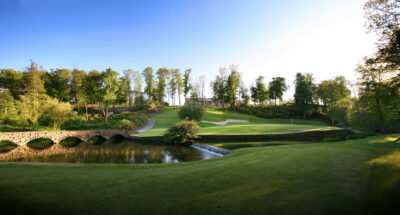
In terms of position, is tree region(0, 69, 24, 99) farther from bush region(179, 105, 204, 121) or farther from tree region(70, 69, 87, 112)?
bush region(179, 105, 204, 121)

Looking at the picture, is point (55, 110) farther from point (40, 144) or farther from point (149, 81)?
point (149, 81)

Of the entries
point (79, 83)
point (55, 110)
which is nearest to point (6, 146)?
point (55, 110)

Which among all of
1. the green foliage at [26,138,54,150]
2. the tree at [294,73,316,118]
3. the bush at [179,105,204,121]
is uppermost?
the tree at [294,73,316,118]

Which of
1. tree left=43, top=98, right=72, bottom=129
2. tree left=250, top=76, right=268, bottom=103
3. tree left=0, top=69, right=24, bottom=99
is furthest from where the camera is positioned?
tree left=250, top=76, right=268, bottom=103

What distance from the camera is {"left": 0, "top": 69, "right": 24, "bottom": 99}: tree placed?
1671 inches

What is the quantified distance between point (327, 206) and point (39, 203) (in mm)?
5806

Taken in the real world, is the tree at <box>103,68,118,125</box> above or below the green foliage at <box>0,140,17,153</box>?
above

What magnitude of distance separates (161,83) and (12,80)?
3623cm

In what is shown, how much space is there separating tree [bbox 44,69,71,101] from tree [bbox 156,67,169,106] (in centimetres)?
2464

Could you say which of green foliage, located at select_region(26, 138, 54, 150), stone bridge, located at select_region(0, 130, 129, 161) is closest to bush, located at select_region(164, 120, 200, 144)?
stone bridge, located at select_region(0, 130, 129, 161)

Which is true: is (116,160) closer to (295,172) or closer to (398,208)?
(295,172)

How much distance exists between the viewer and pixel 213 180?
18.1 ft

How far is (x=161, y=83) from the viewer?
63906mm

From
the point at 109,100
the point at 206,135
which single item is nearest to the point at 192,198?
the point at 206,135
